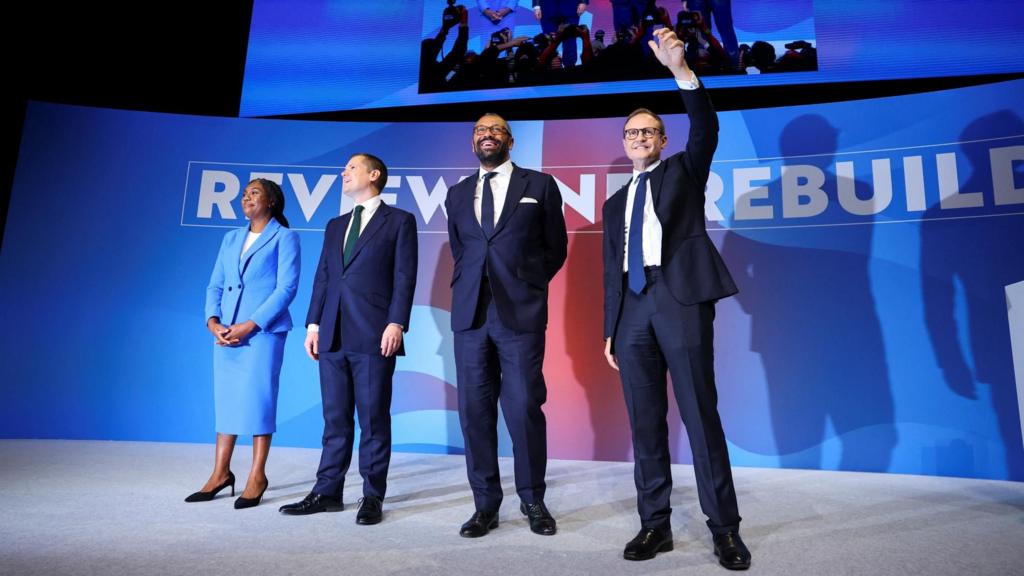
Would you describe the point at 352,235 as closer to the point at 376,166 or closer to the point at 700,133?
the point at 376,166

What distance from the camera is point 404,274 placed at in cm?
265

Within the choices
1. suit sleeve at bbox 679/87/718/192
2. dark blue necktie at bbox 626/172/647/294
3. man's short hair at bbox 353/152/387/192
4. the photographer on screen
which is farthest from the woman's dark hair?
the photographer on screen

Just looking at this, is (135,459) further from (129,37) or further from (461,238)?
(129,37)

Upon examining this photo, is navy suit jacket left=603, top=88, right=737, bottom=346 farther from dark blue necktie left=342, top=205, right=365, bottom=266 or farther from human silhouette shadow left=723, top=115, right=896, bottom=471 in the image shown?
human silhouette shadow left=723, top=115, right=896, bottom=471

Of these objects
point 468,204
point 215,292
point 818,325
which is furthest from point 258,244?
point 818,325

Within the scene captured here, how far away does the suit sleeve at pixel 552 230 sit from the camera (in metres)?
2.54

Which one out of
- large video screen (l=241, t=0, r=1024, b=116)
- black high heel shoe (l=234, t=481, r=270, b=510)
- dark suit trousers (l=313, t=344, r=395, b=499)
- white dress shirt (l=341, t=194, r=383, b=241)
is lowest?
black high heel shoe (l=234, t=481, r=270, b=510)

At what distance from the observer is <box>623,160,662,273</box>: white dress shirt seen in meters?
2.13

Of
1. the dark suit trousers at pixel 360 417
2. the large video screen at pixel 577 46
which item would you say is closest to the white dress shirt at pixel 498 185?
the dark suit trousers at pixel 360 417

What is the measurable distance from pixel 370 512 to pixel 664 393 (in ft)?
4.08

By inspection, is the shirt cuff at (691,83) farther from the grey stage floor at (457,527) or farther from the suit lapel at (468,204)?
the grey stage floor at (457,527)

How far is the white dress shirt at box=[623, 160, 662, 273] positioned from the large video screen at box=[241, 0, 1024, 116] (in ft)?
8.52

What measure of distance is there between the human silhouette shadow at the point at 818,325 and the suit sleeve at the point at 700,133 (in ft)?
6.50

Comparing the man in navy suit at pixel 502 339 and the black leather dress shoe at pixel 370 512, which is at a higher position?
the man in navy suit at pixel 502 339
